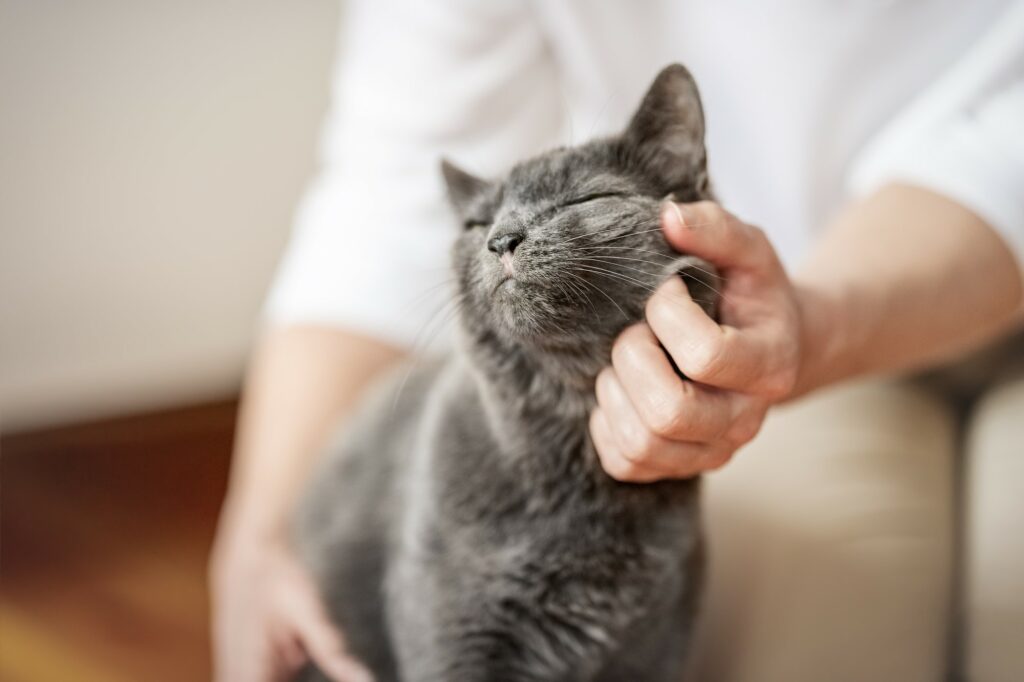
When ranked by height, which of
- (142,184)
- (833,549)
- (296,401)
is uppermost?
(142,184)

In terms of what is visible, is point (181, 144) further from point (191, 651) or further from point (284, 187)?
point (191, 651)

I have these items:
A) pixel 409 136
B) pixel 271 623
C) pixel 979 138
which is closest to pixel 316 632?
pixel 271 623

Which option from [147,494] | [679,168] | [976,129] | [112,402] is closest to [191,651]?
[147,494]

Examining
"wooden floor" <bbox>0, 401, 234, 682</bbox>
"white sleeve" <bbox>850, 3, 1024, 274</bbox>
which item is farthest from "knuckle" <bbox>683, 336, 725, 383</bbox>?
"wooden floor" <bbox>0, 401, 234, 682</bbox>

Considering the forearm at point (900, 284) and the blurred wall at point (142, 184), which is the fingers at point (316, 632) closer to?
the forearm at point (900, 284)

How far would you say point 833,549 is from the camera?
0.94 m

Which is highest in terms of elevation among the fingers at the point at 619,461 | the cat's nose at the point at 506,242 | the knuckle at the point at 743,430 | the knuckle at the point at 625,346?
the cat's nose at the point at 506,242

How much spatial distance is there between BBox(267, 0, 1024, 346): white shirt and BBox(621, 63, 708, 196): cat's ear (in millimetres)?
137

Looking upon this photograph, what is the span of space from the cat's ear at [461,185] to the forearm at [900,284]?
302 millimetres

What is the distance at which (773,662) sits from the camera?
2.81ft

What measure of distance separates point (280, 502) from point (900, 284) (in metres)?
0.78

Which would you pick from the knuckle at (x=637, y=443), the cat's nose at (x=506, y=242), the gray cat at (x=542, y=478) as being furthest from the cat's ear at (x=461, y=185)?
the knuckle at (x=637, y=443)

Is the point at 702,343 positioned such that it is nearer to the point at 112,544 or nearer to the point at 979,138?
the point at 979,138

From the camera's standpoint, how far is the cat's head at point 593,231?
2.02 ft
